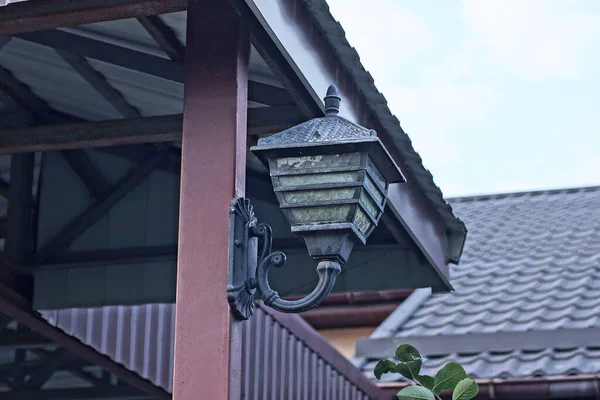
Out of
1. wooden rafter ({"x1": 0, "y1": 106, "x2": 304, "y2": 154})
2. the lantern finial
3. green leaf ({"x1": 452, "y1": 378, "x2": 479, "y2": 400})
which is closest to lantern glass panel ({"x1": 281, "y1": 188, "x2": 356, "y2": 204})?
the lantern finial

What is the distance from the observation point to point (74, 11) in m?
3.80

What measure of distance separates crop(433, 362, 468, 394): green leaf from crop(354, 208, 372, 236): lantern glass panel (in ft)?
2.25

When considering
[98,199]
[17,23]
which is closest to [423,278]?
[98,199]

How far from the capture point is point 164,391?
26.0 ft

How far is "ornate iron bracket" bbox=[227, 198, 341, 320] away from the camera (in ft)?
11.7

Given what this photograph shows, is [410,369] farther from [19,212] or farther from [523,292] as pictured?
[523,292]

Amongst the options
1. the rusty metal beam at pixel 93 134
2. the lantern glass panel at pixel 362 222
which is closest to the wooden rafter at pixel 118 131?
the rusty metal beam at pixel 93 134

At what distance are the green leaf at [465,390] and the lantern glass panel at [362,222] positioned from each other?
82 centimetres

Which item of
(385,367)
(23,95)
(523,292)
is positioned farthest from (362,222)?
(523,292)

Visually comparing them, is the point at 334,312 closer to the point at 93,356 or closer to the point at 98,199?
the point at 93,356

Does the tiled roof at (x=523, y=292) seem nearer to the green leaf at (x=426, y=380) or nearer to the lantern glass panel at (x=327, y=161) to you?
the lantern glass panel at (x=327, y=161)

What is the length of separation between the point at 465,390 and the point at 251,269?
864 mm

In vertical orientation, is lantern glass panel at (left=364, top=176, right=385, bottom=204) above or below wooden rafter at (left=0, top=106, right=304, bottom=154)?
below

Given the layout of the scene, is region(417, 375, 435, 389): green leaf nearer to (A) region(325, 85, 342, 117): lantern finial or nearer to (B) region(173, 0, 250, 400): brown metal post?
(B) region(173, 0, 250, 400): brown metal post
